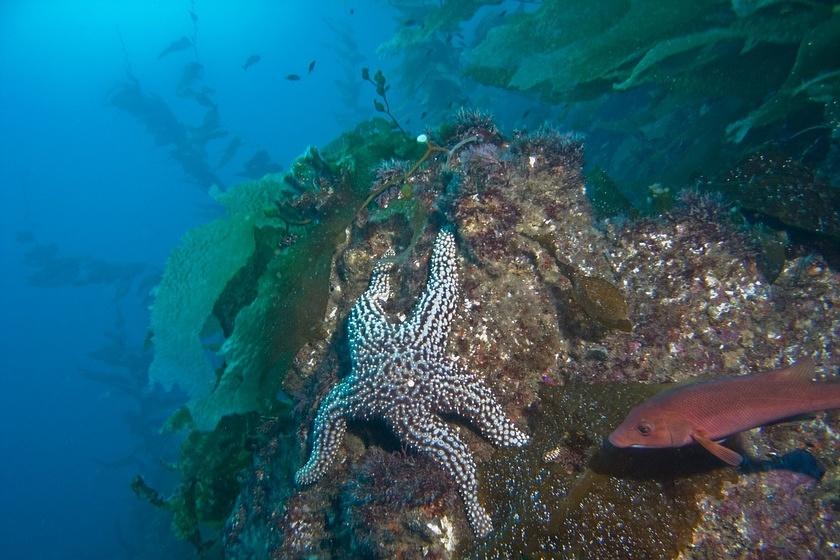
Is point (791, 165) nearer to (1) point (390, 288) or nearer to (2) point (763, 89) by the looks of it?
(2) point (763, 89)

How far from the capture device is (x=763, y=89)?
5297 millimetres

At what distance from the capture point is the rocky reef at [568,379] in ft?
8.91

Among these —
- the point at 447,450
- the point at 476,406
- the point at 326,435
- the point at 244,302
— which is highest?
the point at 244,302

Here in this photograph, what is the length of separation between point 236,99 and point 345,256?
133 metres

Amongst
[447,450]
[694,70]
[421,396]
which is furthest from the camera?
[694,70]

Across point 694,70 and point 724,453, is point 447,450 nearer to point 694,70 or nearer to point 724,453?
point 724,453

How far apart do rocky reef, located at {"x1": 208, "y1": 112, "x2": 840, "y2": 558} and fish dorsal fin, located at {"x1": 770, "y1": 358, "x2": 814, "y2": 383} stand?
731 millimetres

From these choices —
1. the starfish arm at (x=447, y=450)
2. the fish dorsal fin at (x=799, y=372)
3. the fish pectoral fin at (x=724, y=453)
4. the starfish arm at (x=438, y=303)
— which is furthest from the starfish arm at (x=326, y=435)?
the fish dorsal fin at (x=799, y=372)

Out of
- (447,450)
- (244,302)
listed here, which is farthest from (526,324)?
(244,302)

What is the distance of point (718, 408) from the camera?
241 centimetres

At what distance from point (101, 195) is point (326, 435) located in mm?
130062

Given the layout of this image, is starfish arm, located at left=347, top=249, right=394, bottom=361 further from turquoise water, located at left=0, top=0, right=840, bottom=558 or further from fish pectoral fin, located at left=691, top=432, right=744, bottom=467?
fish pectoral fin, located at left=691, top=432, right=744, bottom=467

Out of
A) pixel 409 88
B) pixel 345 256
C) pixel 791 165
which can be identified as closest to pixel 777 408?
pixel 791 165

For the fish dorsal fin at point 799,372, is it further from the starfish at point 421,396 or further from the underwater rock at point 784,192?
the underwater rock at point 784,192
